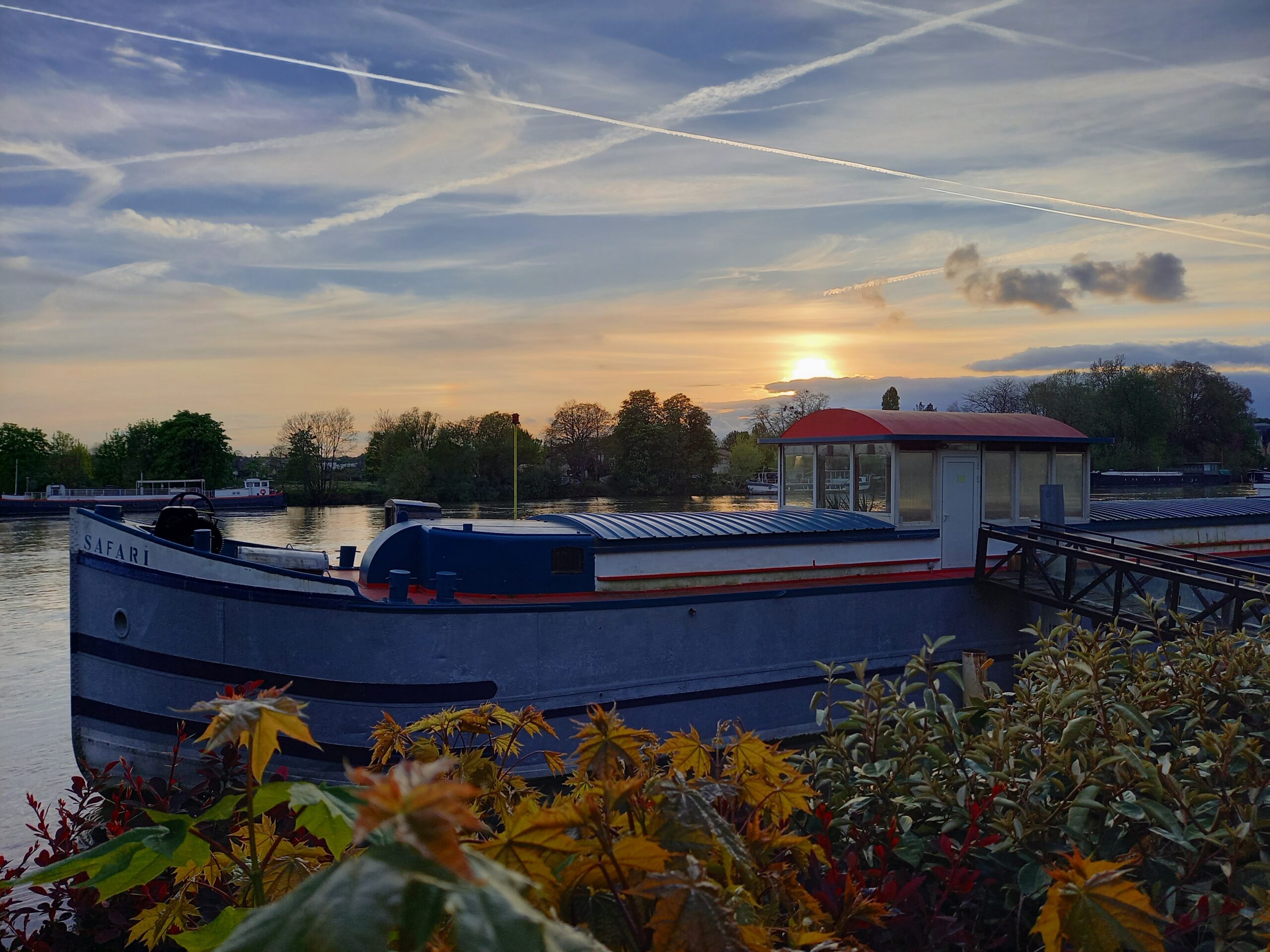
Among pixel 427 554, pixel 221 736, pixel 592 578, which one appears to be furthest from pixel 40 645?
pixel 221 736

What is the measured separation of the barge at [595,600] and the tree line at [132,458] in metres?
69.5

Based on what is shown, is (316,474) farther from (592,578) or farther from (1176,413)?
(1176,413)

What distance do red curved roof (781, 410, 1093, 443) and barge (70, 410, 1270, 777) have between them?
43 millimetres

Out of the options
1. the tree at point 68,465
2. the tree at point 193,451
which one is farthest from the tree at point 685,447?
the tree at point 68,465

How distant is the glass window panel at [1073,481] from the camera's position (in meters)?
13.9

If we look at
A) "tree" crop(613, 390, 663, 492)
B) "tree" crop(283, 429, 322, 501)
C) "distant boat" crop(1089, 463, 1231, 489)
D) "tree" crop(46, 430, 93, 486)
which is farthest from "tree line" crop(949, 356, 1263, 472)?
"tree" crop(46, 430, 93, 486)

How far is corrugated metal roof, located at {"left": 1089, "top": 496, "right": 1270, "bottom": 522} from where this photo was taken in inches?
585

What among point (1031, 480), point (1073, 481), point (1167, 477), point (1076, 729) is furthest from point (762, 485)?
point (1076, 729)

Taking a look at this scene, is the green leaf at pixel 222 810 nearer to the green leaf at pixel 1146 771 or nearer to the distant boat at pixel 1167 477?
the green leaf at pixel 1146 771

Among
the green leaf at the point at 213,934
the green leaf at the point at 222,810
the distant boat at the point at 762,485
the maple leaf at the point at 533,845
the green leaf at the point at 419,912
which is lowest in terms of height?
the distant boat at the point at 762,485

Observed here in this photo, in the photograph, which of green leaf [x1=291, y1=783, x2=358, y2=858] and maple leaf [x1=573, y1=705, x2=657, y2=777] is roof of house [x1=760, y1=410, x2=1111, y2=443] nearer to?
maple leaf [x1=573, y1=705, x2=657, y2=777]

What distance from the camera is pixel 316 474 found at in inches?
2753

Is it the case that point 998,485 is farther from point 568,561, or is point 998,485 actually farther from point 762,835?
point 762,835

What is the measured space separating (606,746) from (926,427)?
39.3ft
